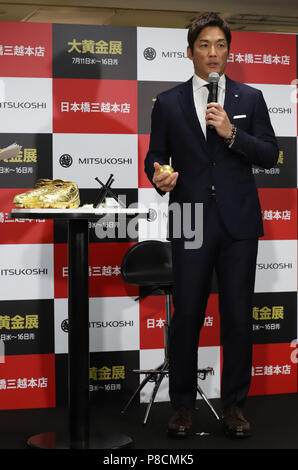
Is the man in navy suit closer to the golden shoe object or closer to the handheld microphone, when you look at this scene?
the handheld microphone

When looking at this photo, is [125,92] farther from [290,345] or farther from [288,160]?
[290,345]

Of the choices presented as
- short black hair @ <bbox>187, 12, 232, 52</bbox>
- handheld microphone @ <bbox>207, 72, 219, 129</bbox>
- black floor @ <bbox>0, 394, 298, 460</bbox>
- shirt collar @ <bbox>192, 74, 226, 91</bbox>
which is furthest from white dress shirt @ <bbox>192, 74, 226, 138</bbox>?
black floor @ <bbox>0, 394, 298, 460</bbox>

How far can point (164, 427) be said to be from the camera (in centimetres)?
316

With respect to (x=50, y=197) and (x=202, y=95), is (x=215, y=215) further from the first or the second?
(x=50, y=197)

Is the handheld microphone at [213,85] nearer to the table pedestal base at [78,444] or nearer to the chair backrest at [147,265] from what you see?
the chair backrest at [147,265]

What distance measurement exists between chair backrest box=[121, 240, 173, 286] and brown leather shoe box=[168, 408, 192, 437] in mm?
637

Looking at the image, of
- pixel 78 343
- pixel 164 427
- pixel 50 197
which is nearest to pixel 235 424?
pixel 164 427

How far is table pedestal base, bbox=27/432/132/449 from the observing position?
8.80ft

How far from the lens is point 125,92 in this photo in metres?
3.66

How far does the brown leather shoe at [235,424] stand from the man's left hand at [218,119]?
1.23m

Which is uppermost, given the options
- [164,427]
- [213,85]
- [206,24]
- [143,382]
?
[206,24]

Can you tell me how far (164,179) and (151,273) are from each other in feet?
2.48

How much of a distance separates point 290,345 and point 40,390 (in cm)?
146
